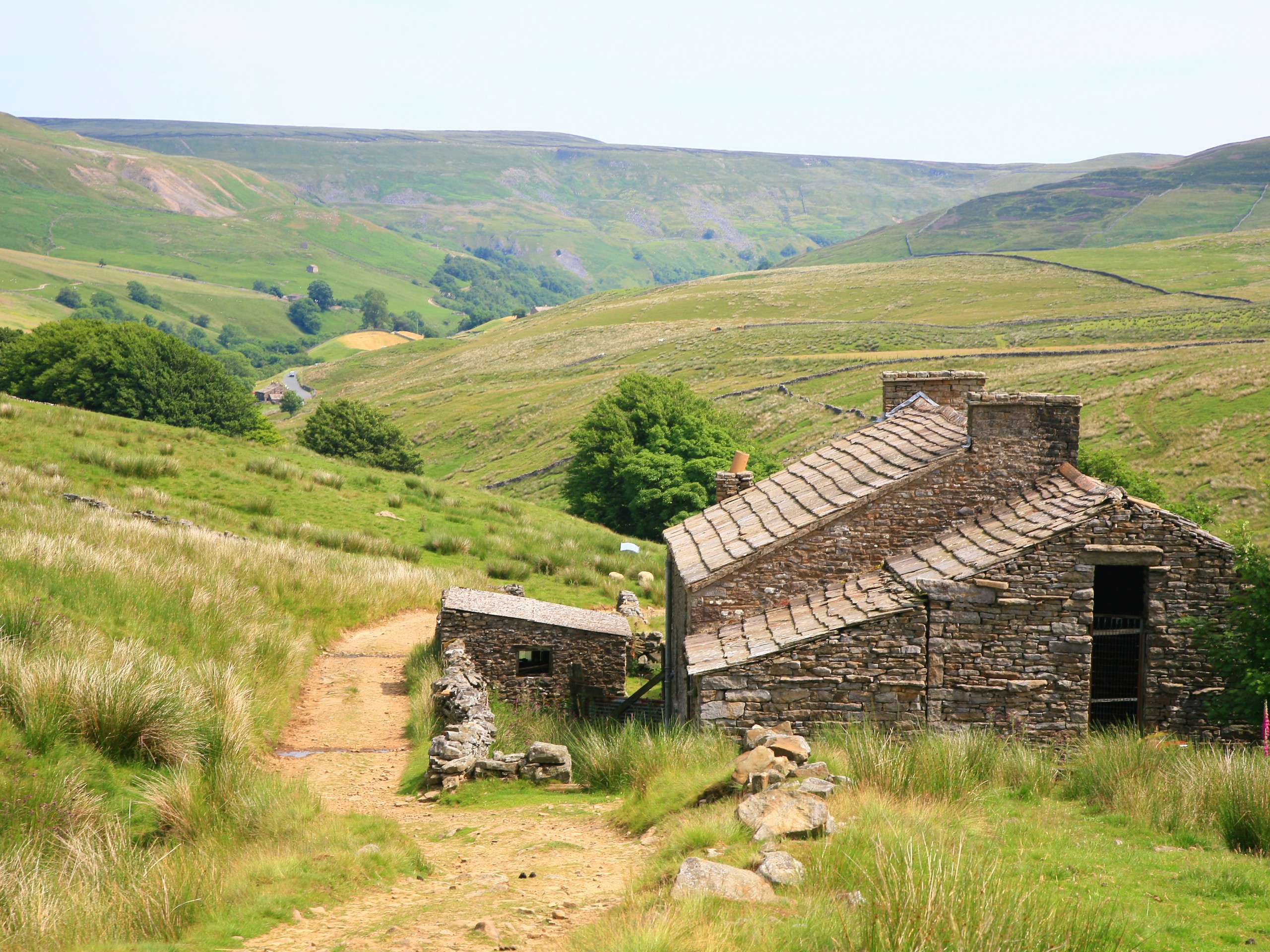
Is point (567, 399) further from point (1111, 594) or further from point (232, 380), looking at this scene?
point (1111, 594)

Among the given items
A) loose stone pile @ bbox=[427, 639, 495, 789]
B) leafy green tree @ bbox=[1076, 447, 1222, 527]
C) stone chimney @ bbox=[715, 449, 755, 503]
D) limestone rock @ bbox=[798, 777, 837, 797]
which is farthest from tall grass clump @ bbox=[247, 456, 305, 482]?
limestone rock @ bbox=[798, 777, 837, 797]

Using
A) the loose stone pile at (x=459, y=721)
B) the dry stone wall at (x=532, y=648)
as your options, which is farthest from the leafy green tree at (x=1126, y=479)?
the loose stone pile at (x=459, y=721)

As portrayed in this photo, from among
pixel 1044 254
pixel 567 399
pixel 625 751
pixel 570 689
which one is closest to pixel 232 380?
pixel 567 399

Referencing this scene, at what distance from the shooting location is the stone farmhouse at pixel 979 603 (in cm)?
1030

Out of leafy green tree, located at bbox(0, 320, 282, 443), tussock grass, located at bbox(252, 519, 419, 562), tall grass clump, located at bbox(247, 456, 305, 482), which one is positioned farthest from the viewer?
leafy green tree, located at bbox(0, 320, 282, 443)

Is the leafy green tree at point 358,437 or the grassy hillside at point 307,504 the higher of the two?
the leafy green tree at point 358,437

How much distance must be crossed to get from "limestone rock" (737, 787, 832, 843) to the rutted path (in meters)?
1.02

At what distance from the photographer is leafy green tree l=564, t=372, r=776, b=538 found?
4428 cm

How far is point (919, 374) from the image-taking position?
16.4 meters

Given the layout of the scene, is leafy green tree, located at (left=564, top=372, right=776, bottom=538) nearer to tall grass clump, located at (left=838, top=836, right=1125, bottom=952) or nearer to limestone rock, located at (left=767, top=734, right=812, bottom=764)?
limestone rock, located at (left=767, top=734, right=812, bottom=764)

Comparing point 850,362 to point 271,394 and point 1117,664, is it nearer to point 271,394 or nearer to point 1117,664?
point 1117,664

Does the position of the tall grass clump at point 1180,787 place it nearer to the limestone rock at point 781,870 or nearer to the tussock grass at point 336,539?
the limestone rock at point 781,870

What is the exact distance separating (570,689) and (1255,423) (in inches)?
1743

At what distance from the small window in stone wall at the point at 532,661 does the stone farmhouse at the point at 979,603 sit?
5.29 metres
